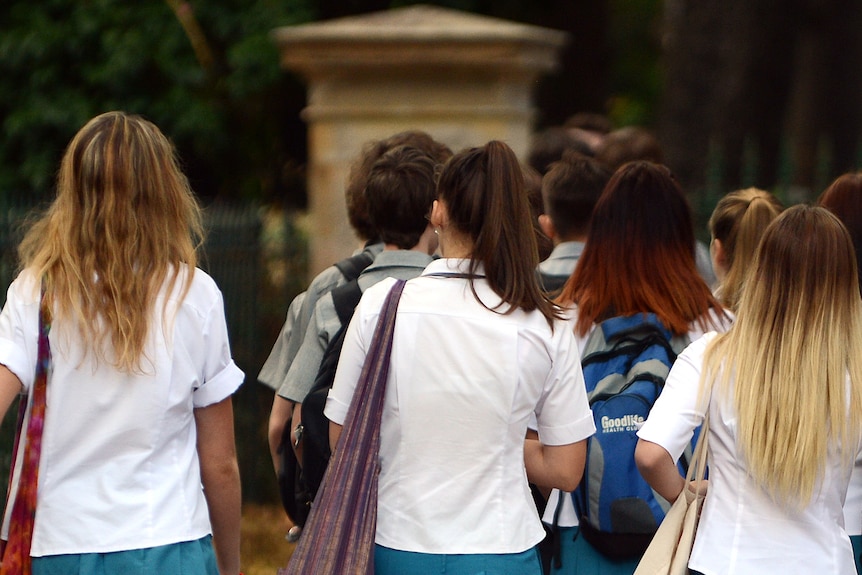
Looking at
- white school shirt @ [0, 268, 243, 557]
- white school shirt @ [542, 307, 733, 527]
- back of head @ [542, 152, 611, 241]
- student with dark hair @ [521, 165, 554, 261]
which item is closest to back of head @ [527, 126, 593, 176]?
student with dark hair @ [521, 165, 554, 261]

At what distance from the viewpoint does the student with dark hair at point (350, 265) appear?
3.92 metres

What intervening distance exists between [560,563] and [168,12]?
727 cm

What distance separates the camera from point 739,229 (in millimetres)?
4004

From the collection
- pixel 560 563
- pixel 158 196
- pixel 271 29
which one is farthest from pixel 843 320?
pixel 271 29

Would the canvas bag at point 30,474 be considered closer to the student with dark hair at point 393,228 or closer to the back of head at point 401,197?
the student with dark hair at point 393,228

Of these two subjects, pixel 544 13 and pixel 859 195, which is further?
pixel 544 13

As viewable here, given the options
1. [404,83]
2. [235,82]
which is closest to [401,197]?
[404,83]

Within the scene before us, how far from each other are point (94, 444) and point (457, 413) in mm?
790

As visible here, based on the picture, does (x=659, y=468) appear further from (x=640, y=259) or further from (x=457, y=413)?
(x=640, y=259)

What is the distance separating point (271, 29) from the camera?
9531 millimetres

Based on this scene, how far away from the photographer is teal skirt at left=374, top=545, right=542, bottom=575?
9.21ft

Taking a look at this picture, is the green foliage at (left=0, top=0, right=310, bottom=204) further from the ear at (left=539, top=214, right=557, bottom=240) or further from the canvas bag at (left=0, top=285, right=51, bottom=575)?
the canvas bag at (left=0, top=285, right=51, bottom=575)

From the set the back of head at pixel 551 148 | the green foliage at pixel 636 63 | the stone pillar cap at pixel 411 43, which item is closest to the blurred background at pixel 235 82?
the stone pillar cap at pixel 411 43

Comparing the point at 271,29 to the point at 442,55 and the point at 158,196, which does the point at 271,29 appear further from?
the point at 158,196
